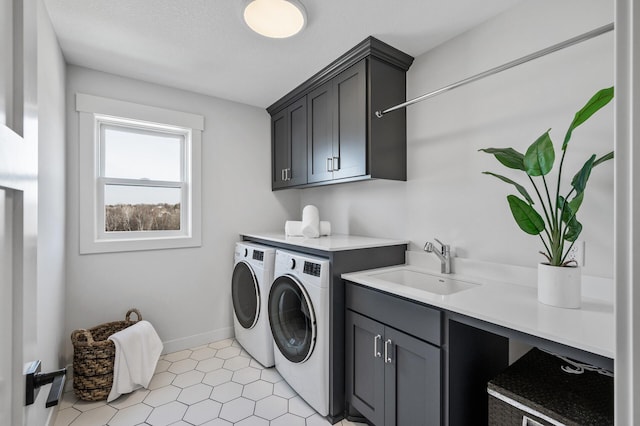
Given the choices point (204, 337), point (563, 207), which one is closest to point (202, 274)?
point (204, 337)

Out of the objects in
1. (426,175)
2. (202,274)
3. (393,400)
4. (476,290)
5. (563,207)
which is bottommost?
(393,400)

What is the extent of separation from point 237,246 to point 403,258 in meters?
1.51

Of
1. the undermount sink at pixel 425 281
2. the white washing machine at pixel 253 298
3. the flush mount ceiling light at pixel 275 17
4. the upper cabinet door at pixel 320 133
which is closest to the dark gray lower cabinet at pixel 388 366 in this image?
the undermount sink at pixel 425 281

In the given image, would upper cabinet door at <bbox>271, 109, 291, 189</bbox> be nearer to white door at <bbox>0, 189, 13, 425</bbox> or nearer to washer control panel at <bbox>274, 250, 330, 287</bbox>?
washer control panel at <bbox>274, 250, 330, 287</bbox>

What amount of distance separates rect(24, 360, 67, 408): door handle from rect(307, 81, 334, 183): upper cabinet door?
6.19 ft

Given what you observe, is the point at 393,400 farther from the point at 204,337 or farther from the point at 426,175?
the point at 204,337

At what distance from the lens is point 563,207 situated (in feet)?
3.89

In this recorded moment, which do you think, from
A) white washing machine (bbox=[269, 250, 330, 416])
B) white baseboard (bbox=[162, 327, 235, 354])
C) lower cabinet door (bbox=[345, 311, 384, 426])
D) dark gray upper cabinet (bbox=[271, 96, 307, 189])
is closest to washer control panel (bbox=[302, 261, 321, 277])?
white washing machine (bbox=[269, 250, 330, 416])

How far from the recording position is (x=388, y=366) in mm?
1508

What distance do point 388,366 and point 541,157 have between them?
1175 mm

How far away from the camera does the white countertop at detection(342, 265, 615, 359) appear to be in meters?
0.93

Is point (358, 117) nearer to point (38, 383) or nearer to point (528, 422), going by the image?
point (528, 422)

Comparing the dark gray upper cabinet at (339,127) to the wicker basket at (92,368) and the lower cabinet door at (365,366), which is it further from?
the wicker basket at (92,368)
